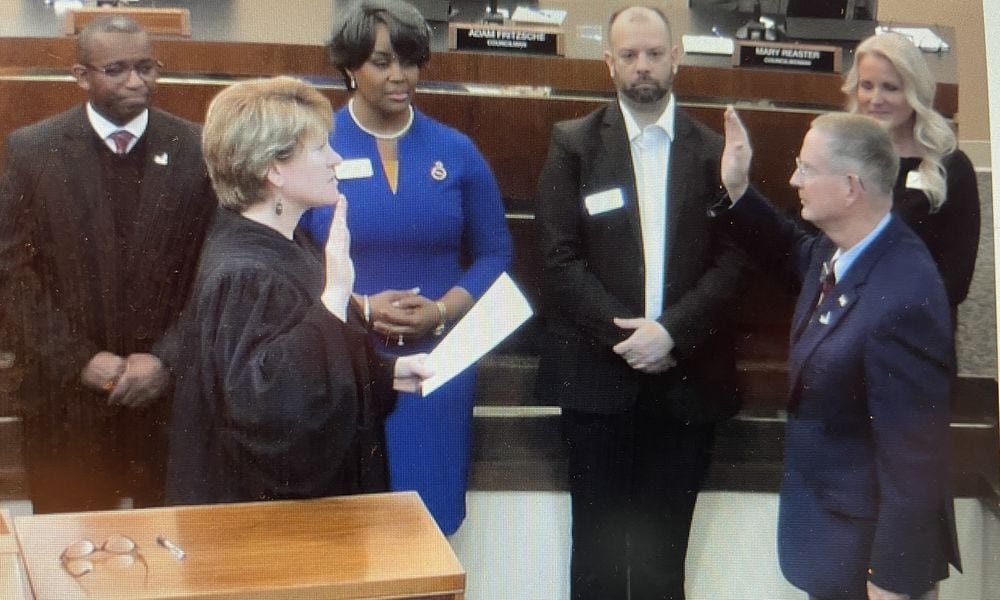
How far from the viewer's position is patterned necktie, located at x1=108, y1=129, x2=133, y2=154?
1.91 m

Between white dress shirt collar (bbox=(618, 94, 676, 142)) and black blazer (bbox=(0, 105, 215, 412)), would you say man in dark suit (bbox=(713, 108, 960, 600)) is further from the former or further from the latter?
black blazer (bbox=(0, 105, 215, 412))

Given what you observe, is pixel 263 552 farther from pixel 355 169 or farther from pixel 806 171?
pixel 806 171

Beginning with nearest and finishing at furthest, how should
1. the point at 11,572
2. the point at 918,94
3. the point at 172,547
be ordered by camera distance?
the point at 11,572 → the point at 172,547 → the point at 918,94

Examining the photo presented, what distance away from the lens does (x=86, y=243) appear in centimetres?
189

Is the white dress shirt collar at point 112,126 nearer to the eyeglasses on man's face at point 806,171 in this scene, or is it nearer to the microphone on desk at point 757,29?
the microphone on desk at point 757,29

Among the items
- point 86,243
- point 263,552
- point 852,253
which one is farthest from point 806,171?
point 86,243

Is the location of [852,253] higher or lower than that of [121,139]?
lower

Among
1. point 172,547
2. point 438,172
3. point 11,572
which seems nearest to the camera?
point 11,572

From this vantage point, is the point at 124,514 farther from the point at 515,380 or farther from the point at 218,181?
the point at 515,380

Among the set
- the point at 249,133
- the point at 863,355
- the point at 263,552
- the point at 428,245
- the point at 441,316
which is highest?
the point at 249,133

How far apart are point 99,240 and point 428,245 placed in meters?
0.58

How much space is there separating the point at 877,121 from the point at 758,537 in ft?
2.80

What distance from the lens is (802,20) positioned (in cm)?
208

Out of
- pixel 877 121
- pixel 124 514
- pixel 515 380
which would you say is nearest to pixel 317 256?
pixel 515 380
